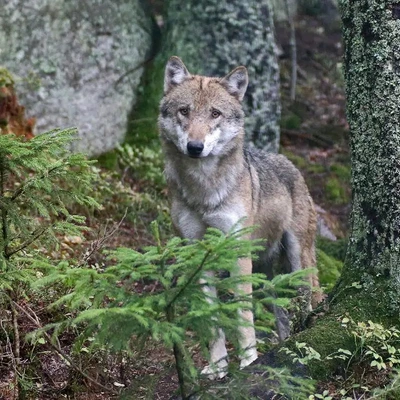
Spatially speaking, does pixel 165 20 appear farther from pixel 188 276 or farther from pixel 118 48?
pixel 188 276

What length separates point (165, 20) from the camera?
35.1 feet

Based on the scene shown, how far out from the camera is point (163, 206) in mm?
9195

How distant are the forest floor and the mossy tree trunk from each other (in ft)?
3.94

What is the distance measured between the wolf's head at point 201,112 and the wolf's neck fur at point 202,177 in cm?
10

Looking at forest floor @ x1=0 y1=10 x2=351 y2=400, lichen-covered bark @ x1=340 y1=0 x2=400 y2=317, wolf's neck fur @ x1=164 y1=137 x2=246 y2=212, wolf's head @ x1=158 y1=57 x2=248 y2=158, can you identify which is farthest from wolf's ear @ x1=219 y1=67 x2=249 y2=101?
lichen-covered bark @ x1=340 y1=0 x2=400 y2=317

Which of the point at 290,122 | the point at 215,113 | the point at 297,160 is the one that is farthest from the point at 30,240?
the point at 290,122

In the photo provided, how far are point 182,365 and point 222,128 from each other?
10.0ft

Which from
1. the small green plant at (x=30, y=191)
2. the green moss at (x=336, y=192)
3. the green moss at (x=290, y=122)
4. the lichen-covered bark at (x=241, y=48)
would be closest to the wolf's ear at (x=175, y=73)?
the small green plant at (x=30, y=191)

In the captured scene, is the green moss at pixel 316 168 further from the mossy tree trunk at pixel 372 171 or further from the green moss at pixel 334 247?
the mossy tree trunk at pixel 372 171

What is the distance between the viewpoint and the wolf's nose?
5.76 metres

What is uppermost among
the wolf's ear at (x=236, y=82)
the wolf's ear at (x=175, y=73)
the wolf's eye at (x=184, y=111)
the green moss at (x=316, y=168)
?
the wolf's ear at (x=175, y=73)

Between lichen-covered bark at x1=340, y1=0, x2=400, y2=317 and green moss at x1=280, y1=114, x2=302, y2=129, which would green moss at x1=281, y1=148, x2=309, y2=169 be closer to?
green moss at x1=280, y1=114, x2=302, y2=129

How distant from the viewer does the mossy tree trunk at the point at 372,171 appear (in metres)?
4.52

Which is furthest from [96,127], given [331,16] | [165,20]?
[331,16]
